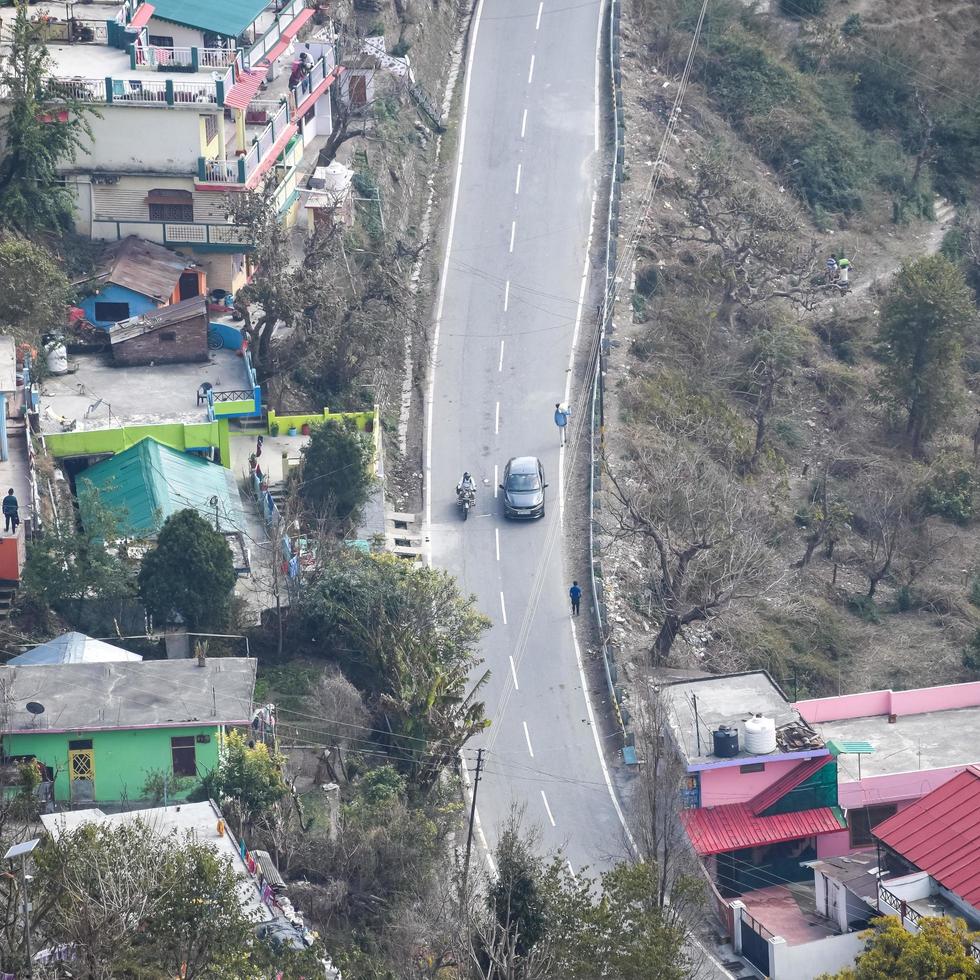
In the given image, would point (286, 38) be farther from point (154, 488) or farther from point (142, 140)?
point (154, 488)

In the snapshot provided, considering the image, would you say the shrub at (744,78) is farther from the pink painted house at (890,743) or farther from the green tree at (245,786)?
the green tree at (245,786)

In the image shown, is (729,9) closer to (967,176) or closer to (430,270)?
(967,176)

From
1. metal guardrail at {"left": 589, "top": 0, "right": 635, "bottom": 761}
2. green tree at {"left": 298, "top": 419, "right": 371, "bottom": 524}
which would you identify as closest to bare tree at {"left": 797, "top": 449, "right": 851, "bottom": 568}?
metal guardrail at {"left": 589, "top": 0, "right": 635, "bottom": 761}

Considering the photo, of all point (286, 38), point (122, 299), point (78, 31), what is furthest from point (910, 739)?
point (78, 31)

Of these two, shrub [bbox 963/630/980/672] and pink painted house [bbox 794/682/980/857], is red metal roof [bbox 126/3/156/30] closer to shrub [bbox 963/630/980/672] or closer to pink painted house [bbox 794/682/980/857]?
pink painted house [bbox 794/682/980/857]

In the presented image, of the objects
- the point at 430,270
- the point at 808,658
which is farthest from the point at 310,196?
the point at 808,658

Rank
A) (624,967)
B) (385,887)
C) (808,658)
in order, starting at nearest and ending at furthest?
(624,967) → (385,887) → (808,658)
